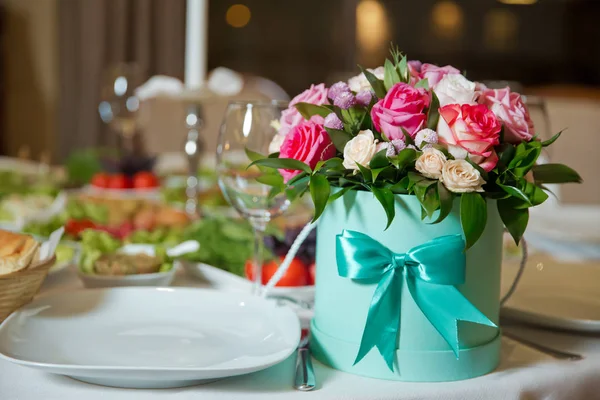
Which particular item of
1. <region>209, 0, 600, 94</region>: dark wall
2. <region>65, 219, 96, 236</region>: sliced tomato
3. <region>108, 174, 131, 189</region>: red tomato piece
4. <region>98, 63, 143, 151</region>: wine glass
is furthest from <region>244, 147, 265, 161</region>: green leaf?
<region>209, 0, 600, 94</region>: dark wall

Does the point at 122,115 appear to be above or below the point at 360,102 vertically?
below

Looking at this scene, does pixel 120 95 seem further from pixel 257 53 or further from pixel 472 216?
pixel 257 53

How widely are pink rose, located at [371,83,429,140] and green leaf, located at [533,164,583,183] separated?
0.55 feet

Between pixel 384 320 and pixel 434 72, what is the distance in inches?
10.3

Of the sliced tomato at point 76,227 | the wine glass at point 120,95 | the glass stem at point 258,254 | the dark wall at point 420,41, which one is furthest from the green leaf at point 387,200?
the dark wall at point 420,41

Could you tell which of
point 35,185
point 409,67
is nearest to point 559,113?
point 35,185

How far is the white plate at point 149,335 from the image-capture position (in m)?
0.65

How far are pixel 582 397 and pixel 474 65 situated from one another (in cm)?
647

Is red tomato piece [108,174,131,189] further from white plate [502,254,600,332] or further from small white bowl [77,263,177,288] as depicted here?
white plate [502,254,600,332]

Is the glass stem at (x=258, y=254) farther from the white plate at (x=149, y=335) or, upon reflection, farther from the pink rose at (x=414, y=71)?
the pink rose at (x=414, y=71)

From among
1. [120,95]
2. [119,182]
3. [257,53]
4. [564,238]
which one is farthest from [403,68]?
[257,53]

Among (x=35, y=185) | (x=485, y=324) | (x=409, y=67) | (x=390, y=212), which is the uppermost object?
(x=409, y=67)

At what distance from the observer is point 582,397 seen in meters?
0.77

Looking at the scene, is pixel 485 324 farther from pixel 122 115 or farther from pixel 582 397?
pixel 122 115
